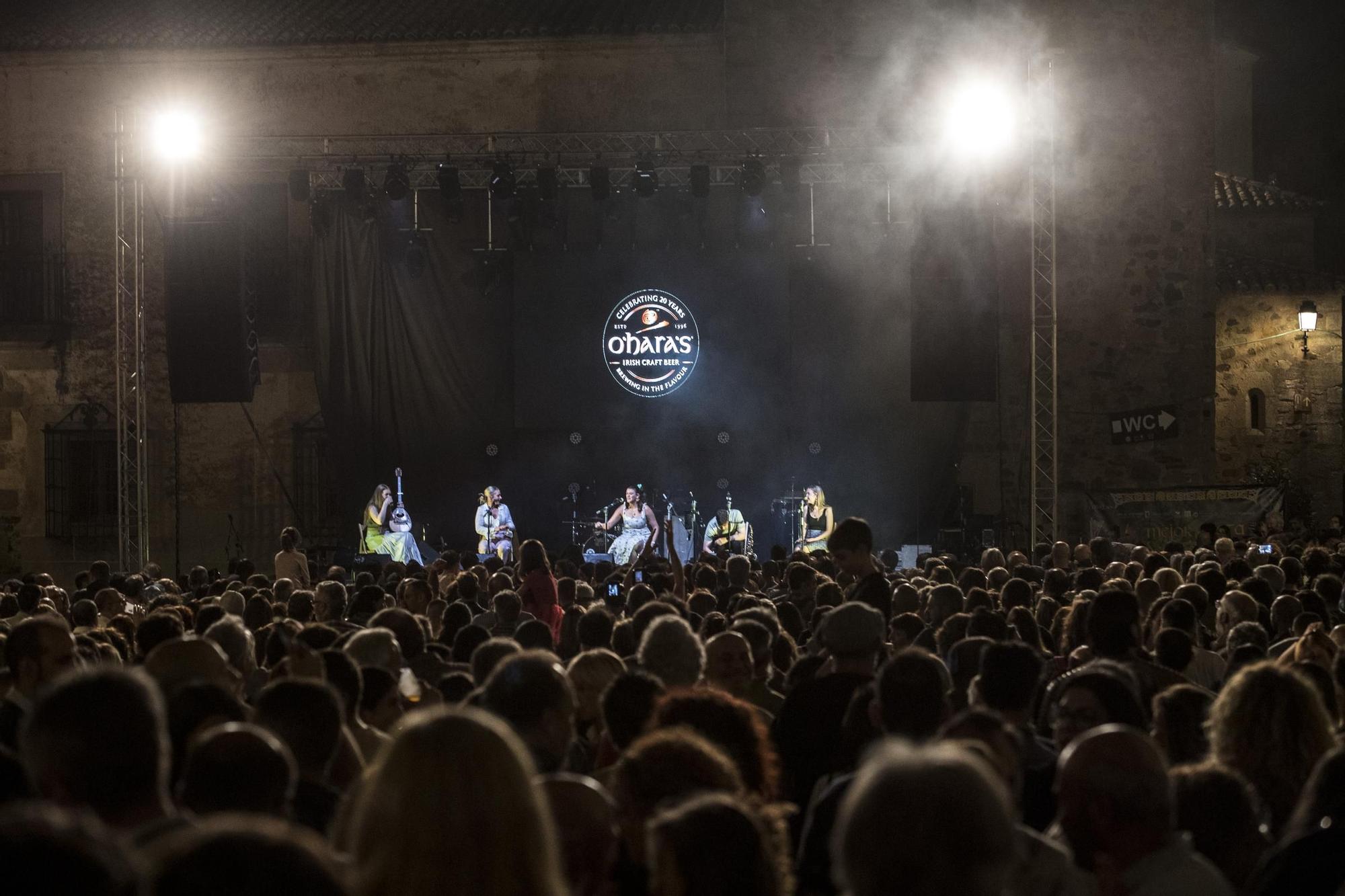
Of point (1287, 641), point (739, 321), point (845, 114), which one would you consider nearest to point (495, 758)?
point (1287, 641)

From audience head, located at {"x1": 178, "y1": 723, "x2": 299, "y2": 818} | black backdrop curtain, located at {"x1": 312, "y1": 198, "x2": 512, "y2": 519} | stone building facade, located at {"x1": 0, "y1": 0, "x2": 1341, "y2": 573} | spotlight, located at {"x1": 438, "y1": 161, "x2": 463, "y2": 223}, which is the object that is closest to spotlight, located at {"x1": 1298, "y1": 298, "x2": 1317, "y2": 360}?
stone building facade, located at {"x1": 0, "y1": 0, "x2": 1341, "y2": 573}

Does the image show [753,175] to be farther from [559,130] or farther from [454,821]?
[454,821]

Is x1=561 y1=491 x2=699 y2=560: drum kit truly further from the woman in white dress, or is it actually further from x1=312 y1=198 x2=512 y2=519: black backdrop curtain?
x1=312 y1=198 x2=512 y2=519: black backdrop curtain

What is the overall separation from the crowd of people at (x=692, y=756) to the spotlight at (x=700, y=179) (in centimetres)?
1230

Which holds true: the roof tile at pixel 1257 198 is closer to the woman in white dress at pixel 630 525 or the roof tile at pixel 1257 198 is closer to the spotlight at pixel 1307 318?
the spotlight at pixel 1307 318

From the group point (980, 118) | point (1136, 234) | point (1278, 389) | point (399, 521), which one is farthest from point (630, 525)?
point (1278, 389)

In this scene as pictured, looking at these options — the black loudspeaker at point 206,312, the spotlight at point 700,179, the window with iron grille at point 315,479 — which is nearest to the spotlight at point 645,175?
the spotlight at point 700,179

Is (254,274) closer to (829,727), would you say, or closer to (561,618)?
(561,618)

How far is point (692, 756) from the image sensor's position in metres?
3.34

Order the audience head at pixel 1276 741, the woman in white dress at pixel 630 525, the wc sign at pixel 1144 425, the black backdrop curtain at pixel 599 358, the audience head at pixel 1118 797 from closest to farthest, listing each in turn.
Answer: the audience head at pixel 1118 797
the audience head at pixel 1276 741
the woman in white dress at pixel 630 525
the wc sign at pixel 1144 425
the black backdrop curtain at pixel 599 358

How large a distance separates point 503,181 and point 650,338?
3327 millimetres

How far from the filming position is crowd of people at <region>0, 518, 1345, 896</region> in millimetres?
2166

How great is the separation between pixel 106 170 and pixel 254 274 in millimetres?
2797

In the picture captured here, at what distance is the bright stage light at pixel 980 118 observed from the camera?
1886cm
